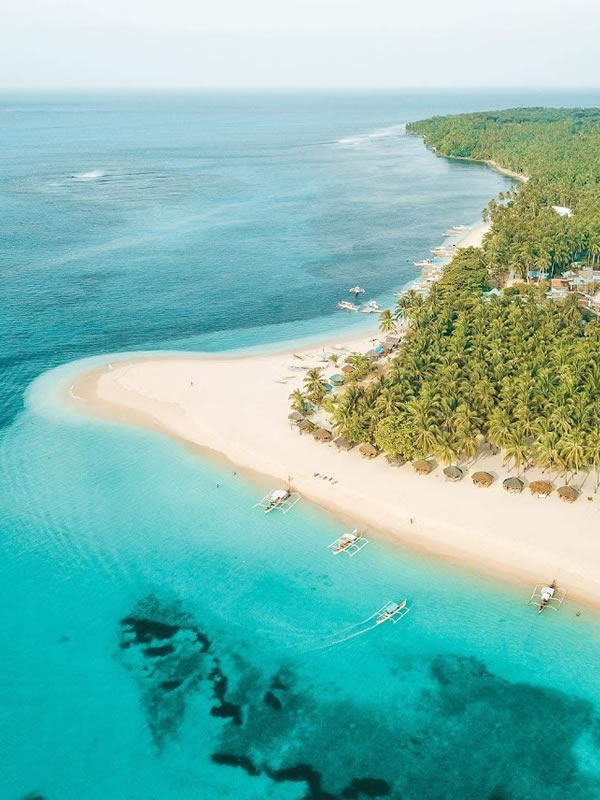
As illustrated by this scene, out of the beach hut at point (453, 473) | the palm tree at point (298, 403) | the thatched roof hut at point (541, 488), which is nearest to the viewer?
the thatched roof hut at point (541, 488)

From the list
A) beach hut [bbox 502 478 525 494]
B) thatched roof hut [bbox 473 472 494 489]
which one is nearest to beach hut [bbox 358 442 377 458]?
thatched roof hut [bbox 473 472 494 489]

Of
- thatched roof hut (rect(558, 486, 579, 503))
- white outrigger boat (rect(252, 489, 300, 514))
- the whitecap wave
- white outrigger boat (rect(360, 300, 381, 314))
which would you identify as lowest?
white outrigger boat (rect(252, 489, 300, 514))

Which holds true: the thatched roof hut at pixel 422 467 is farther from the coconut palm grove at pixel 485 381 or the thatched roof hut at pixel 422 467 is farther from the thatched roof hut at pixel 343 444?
the thatched roof hut at pixel 343 444

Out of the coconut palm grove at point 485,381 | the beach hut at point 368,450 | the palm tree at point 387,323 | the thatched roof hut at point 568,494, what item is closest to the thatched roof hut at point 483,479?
the coconut palm grove at point 485,381

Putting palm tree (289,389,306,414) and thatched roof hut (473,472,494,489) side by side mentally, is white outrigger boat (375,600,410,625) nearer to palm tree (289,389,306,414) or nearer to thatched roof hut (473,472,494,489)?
thatched roof hut (473,472,494,489)

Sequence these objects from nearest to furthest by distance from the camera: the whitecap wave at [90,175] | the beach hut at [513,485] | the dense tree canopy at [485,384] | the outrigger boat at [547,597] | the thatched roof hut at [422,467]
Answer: the outrigger boat at [547,597] → the beach hut at [513,485] → the dense tree canopy at [485,384] → the thatched roof hut at [422,467] → the whitecap wave at [90,175]

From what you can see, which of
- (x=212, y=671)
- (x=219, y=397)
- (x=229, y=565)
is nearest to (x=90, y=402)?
(x=219, y=397)
